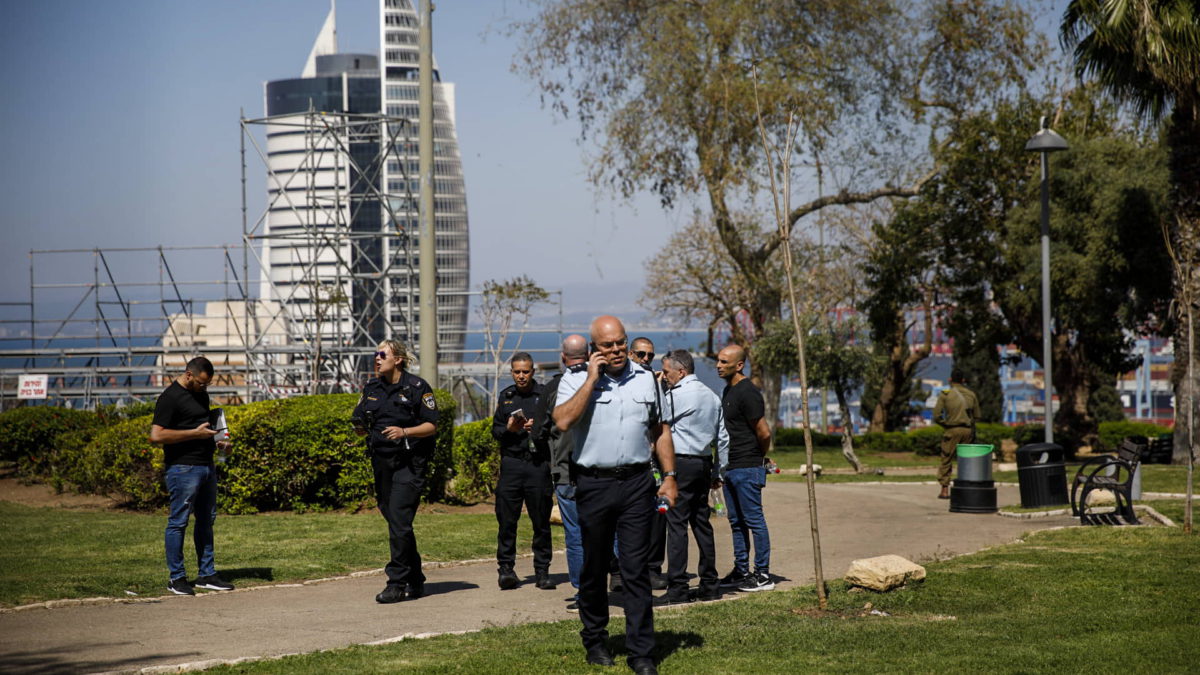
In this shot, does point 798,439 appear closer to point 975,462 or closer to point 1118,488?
point 975,462

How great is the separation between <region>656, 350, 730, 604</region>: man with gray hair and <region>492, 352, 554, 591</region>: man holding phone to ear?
1.08m

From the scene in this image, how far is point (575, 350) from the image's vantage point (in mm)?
7590

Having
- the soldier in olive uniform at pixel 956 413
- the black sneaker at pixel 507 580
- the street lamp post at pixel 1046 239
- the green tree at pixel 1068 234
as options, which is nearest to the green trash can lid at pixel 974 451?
the soldier in olive uniform at pixel 956 413

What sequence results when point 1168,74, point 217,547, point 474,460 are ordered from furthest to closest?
point 1168,74 < point 474,460 < point 217,547

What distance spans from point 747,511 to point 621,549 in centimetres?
293

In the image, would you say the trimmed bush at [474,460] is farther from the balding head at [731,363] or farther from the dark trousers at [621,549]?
the dark trousers at [621,549]

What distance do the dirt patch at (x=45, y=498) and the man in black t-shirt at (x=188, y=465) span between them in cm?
633

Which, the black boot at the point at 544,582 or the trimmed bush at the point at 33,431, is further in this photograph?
the trimmed bush at the point at 33,431

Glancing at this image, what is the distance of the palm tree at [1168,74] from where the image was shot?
19.7 metres

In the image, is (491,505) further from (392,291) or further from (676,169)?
(392,291)

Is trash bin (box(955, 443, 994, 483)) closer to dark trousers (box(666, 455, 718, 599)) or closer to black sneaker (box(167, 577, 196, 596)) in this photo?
dark trousers (box(666, 455, 718, 599))

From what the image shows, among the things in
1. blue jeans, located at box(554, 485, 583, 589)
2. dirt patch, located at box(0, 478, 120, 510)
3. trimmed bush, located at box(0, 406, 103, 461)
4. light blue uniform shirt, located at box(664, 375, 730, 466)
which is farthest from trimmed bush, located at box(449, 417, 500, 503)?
light blue uniform shirt, located at box(664, 375, 730, 466)

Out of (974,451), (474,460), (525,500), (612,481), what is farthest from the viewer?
(474,460)

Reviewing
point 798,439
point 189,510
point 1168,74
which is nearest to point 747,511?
point 189,510
